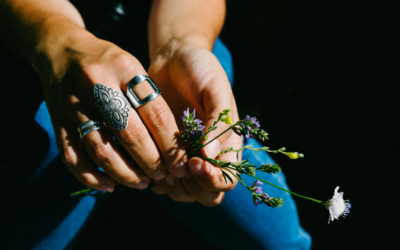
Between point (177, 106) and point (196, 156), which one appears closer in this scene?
point (196, 156)

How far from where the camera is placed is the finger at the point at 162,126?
80 cm

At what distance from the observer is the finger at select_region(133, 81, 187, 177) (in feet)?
2.63

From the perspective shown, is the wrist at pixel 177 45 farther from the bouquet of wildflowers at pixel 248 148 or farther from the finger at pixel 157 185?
the finger at pixel 157 185

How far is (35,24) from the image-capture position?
95cm

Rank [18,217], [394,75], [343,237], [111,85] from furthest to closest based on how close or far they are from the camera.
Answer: [394,75], [343,237], [18,217], [111,85]

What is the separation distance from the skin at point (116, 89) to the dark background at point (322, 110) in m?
1.13

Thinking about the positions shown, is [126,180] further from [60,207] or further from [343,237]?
[343,237]

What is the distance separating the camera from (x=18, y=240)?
113cm

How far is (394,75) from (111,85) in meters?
2.30

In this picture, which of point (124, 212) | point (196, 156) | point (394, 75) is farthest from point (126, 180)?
point (394, 75)

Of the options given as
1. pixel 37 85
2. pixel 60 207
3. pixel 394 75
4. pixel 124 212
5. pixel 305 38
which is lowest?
pixel 394 75

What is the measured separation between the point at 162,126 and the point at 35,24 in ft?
2.10

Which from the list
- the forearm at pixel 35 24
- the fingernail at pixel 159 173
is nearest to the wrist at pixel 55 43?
the forearm at pixel 35 24

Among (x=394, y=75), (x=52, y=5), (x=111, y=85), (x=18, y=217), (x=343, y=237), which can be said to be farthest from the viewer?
(x=394, y=75)
